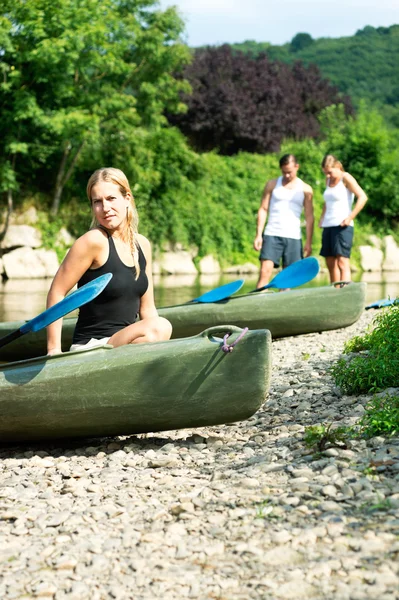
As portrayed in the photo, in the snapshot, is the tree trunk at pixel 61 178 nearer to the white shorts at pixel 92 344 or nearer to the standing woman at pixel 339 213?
the standing woman at pixel 339 213

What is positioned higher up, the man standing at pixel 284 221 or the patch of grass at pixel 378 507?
the man standing at pixel 284 221

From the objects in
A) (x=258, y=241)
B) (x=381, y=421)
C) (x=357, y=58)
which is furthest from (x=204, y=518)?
(x=357, y=58)

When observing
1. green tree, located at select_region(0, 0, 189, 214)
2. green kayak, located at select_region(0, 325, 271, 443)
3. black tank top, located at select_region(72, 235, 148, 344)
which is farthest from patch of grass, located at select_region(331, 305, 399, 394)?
green tree, located at select_region(0, 0, 189, 214)

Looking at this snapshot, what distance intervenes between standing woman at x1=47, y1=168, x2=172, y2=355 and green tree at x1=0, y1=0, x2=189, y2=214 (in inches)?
595

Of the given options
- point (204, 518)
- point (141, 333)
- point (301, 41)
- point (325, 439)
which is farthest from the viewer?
point (301, 41)

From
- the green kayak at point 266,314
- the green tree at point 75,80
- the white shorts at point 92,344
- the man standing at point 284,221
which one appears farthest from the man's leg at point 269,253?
the green tree at point 75,80

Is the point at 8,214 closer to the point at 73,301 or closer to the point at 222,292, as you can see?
the point at 222,292

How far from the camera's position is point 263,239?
27.0 feet

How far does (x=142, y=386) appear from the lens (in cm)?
361

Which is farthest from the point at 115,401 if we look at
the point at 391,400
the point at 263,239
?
the point at 263,239

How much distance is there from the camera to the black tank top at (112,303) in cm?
397

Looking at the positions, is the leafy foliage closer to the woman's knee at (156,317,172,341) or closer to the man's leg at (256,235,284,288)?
the man's leg at (256,235,284,288)

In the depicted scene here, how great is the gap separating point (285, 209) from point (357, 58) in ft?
206

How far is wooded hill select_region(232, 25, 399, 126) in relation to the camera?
60.6 meters
